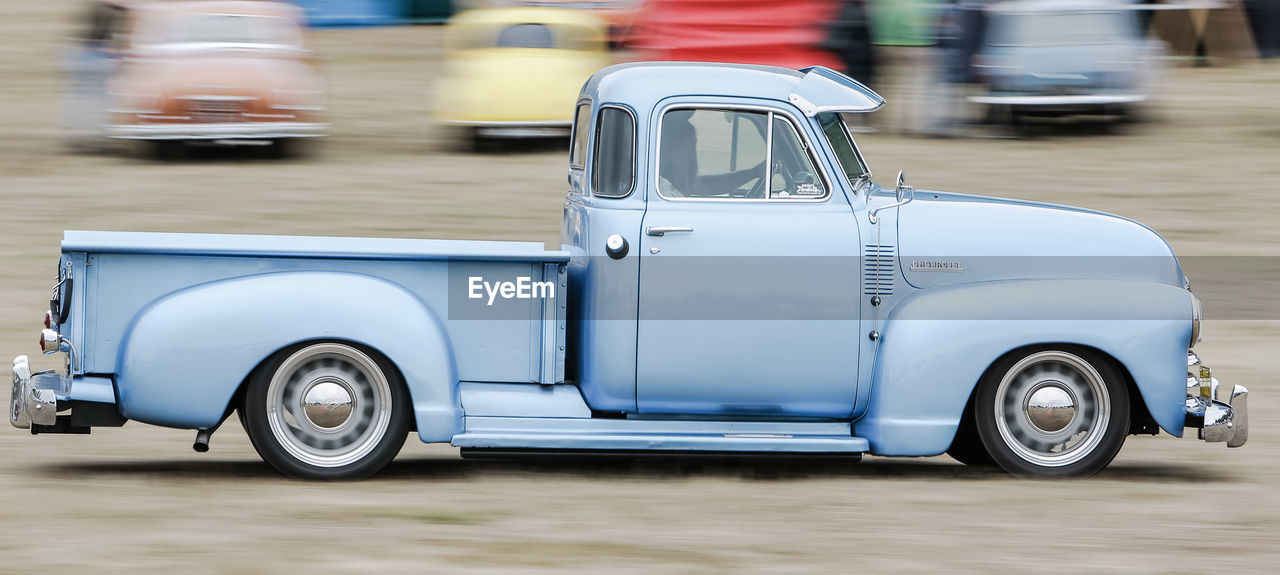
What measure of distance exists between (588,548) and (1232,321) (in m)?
6.64

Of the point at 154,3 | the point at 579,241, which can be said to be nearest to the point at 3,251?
the point at 154,3

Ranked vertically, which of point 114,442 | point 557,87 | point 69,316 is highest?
point 557,87

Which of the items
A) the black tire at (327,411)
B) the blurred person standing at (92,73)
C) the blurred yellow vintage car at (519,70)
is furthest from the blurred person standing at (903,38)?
the black tire at (327,411)

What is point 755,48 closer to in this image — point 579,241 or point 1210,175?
point 1210,175

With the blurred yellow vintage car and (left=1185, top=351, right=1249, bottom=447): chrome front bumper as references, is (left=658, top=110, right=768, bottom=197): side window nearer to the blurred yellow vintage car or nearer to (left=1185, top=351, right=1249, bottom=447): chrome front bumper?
(left=1185, top=351, right=1249, bottom=447): chrome front bumper

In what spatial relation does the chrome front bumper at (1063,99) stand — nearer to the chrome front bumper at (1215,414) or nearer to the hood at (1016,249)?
the hood at (1016,249)

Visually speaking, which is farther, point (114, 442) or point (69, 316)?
point (114, 442)

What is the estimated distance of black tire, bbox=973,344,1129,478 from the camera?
6.45m

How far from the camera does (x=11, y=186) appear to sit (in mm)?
13875

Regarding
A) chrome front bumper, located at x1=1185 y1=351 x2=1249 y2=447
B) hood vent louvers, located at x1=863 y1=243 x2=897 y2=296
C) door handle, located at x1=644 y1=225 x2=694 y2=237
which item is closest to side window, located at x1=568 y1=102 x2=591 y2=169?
door handle, located at x1=644 y1=225 x2=694 y2=237

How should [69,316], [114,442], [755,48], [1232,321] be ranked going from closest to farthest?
[69,316]
[114,442]
[1232,321]
[755,48]

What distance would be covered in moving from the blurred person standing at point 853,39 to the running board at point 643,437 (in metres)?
10.0

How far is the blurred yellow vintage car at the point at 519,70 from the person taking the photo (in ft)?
49.7

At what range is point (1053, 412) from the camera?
21.2 ft
